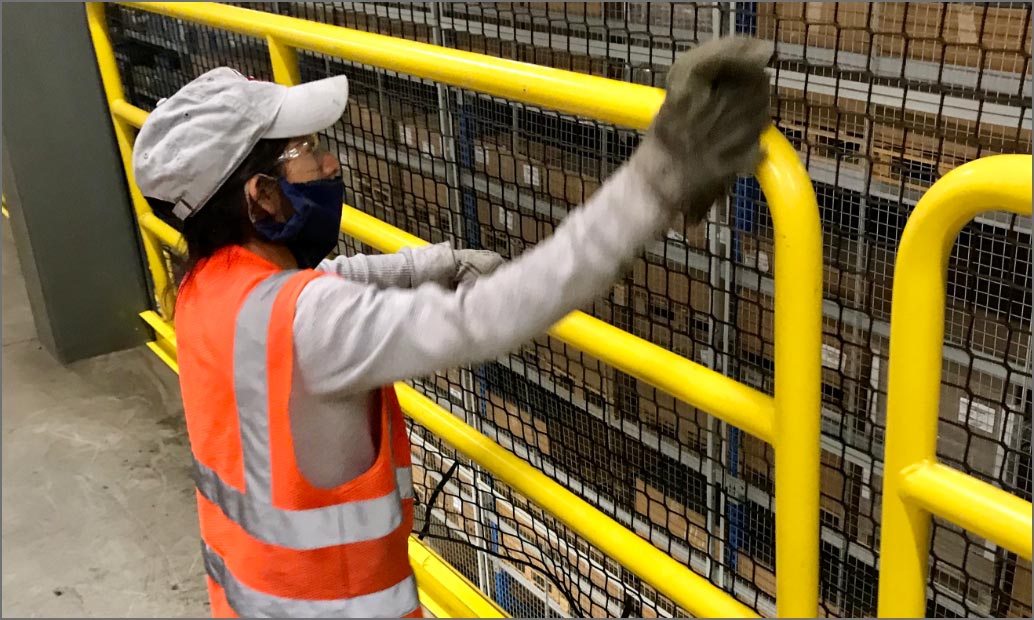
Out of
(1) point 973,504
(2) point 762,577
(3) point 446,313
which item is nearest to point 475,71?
(3) point 446,313

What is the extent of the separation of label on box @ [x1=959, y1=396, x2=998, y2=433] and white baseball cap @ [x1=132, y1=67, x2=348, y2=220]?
1799mm

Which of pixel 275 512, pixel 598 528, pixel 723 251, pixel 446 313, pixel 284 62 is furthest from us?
pixel 723 251

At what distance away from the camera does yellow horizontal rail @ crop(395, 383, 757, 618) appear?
1446 millimetres

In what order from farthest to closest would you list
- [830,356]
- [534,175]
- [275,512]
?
[534,175]
[830,356]
[275,512]

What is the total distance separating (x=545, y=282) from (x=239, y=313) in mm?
479

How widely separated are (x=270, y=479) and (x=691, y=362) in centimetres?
65

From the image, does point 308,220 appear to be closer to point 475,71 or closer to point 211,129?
point 211,129

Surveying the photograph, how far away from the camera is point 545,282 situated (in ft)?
3.71

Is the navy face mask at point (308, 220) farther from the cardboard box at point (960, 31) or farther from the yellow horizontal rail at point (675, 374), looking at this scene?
the cardboard box at point (960, 31)

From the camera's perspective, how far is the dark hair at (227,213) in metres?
1.38

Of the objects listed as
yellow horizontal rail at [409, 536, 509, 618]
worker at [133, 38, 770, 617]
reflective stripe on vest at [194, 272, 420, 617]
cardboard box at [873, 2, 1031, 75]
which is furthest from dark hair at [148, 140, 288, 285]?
→ cardboard box at [873, 2, 1031, 75]

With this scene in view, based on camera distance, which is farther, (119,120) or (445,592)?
(119,120)

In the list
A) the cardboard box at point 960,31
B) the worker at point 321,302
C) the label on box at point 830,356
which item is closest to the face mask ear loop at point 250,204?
the worker at point 321,302

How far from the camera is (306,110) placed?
4.50ft
